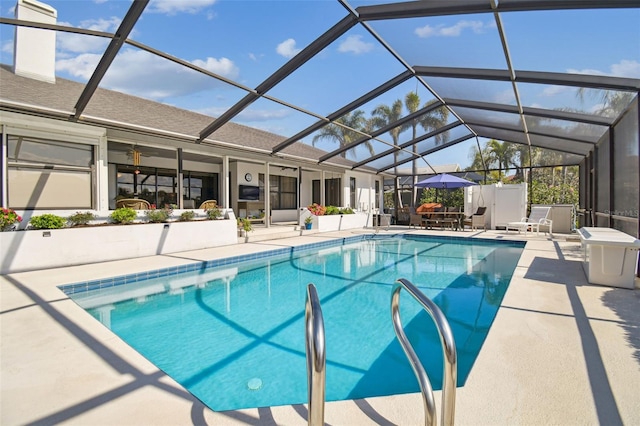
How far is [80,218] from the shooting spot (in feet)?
23.4

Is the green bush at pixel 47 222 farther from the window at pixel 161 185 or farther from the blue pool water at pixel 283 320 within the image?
the window at pixel 161 185

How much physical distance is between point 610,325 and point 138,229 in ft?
28.5

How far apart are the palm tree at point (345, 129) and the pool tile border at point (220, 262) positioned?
367 centimetres

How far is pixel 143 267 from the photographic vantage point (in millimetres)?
6539

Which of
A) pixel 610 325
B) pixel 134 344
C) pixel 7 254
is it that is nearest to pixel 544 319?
pixel 610 325

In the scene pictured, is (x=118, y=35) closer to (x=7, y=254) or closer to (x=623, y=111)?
(x=7, y=254)

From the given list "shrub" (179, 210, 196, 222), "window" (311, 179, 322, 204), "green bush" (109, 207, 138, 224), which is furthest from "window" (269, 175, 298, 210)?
"green bush" (109, 207, 138, 224)

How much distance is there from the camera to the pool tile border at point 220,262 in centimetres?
545

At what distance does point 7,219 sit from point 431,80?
9.75 meters

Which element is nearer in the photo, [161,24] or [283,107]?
[161,24]

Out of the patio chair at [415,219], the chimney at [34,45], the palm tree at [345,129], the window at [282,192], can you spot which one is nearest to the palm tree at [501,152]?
the patio chair at [415,219]

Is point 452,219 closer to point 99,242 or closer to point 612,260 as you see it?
point 612,260

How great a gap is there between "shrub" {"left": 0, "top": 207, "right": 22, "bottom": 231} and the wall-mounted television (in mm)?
8325

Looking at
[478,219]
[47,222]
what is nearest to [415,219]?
[478,219]
